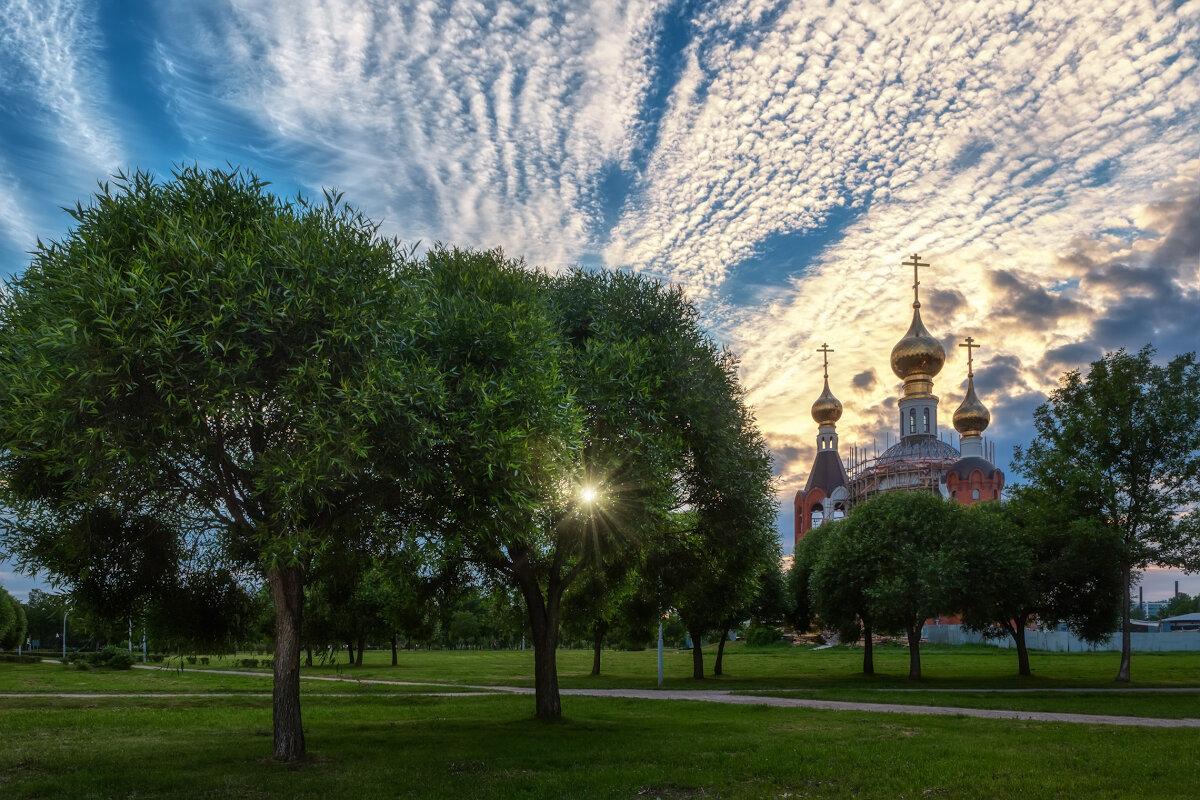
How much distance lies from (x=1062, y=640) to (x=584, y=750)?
7252cm

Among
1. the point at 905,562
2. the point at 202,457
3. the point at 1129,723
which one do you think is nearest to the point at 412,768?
the point at 202,457

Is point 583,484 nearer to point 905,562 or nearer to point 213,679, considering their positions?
point 905,562

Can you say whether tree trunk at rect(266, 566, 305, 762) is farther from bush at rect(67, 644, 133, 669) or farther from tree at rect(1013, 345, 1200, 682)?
bush at rect(67, 644, 133, 669)

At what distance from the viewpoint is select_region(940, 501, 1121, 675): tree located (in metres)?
41.4

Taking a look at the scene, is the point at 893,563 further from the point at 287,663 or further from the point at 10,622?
the point at 10,622

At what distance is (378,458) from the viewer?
16.1 metres

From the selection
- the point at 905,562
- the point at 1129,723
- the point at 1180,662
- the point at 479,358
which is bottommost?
the point at 1180,662

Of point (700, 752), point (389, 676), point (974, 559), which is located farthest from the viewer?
point (389, 676)

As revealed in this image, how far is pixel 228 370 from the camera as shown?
14.6 metres

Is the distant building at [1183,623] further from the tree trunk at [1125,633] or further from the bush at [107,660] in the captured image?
the bush at [107,660]

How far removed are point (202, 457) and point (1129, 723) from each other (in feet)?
78.2

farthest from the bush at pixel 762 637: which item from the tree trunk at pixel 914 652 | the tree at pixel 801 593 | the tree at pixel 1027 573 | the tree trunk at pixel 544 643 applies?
the tree trunk at pixel 544 643

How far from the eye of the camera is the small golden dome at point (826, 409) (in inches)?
4306

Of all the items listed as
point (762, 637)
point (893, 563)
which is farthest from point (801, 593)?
point (762, 637)
